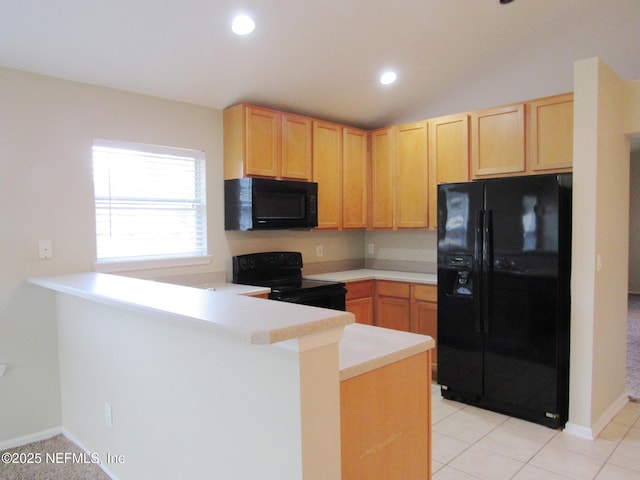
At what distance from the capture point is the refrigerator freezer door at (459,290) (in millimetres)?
3221

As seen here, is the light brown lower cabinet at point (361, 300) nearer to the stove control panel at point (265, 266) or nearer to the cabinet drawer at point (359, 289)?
the cabinet drawer at point (359, 289)

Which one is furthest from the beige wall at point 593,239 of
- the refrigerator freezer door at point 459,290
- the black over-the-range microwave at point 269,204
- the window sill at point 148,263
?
the window sill at point 148,263

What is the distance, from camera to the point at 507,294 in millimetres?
3059

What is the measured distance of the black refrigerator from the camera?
2855 mm

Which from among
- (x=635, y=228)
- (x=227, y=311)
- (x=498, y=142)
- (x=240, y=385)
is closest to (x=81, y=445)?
(x=240, y=385)

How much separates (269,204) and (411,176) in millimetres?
1474

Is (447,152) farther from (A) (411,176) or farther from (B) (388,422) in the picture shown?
(B) (388,422)

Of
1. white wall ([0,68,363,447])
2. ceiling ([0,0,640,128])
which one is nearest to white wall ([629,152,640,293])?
ceiling ([0,0,640,128])

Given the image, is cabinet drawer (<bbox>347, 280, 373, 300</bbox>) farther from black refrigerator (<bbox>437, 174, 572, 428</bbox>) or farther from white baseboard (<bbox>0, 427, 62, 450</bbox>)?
white baseboard (<bbox>0, 427, 62, 450</bbox>)

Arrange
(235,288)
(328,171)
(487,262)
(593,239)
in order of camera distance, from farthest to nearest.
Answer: (328,171) → (235,288) → (487,262) → (593,239)

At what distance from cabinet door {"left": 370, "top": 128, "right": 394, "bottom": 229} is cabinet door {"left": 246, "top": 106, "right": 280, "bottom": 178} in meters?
1.22

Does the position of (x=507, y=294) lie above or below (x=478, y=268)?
below

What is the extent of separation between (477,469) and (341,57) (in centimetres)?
295

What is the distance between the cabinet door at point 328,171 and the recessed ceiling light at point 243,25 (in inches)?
53.7
